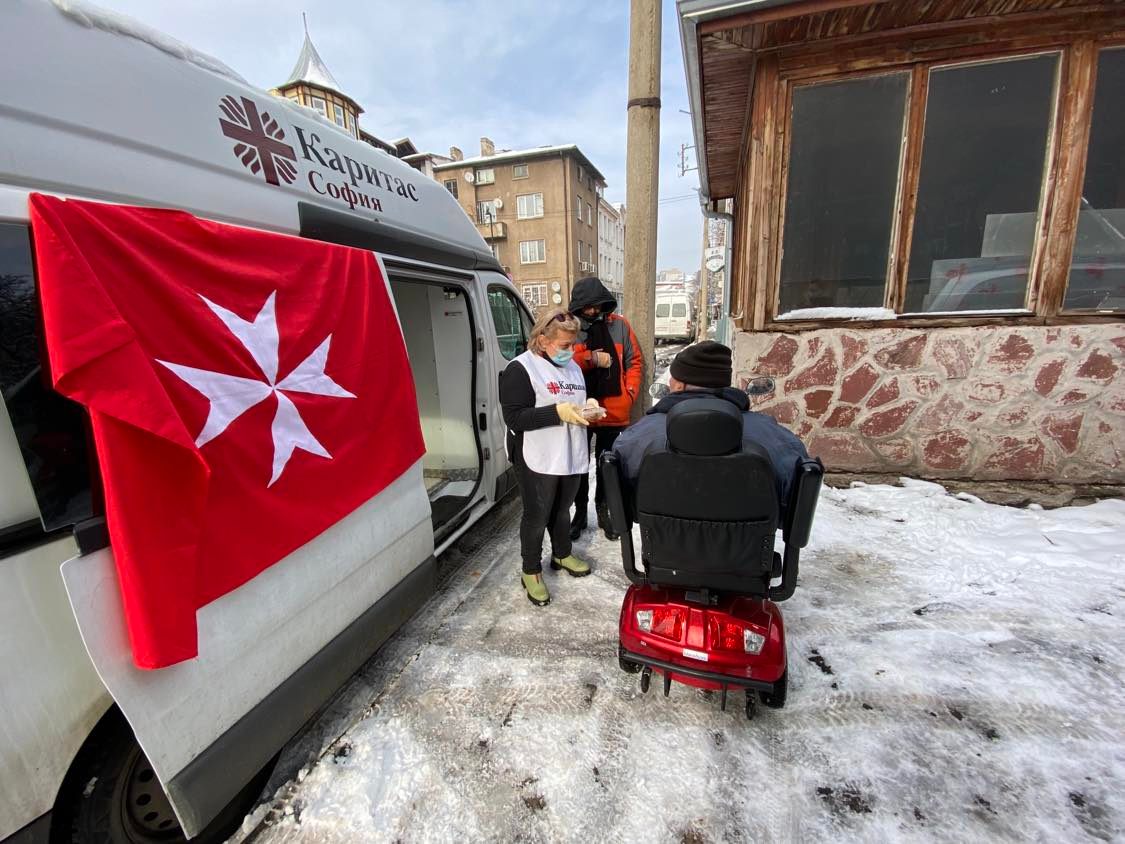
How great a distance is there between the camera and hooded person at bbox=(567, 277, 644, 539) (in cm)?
320

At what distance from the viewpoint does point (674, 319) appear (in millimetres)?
24703

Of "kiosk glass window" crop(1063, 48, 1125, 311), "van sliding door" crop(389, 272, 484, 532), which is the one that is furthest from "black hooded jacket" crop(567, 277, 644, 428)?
"kiosk glass window" crop(1063, 48, 1125, 311)

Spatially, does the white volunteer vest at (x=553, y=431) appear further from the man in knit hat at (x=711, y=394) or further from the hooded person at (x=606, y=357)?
the man in knit hat at (x=711, y=394)

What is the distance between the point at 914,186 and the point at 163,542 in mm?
5119

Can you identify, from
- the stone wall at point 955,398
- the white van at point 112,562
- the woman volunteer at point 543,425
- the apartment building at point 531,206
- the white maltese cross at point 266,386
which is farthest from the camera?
the apartment building at point 531,206

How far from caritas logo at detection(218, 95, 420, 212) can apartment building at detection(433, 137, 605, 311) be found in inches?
1122

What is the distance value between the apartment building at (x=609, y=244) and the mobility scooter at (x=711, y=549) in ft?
125

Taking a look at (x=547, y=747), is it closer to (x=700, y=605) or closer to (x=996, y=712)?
(x=700, y=605)

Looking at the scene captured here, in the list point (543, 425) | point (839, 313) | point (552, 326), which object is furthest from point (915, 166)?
point (543, 425)

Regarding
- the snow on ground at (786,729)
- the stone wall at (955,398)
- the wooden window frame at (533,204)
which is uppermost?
the wooden window frame at (533,204)

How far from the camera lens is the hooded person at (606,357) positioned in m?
3.20

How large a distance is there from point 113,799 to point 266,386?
1.26m

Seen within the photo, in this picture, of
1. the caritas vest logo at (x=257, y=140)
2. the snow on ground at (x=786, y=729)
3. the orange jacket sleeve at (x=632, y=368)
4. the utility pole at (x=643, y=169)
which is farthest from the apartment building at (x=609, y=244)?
the caritas vest logo at (x=257, y=140)

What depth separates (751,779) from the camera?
→ 1768 mm
